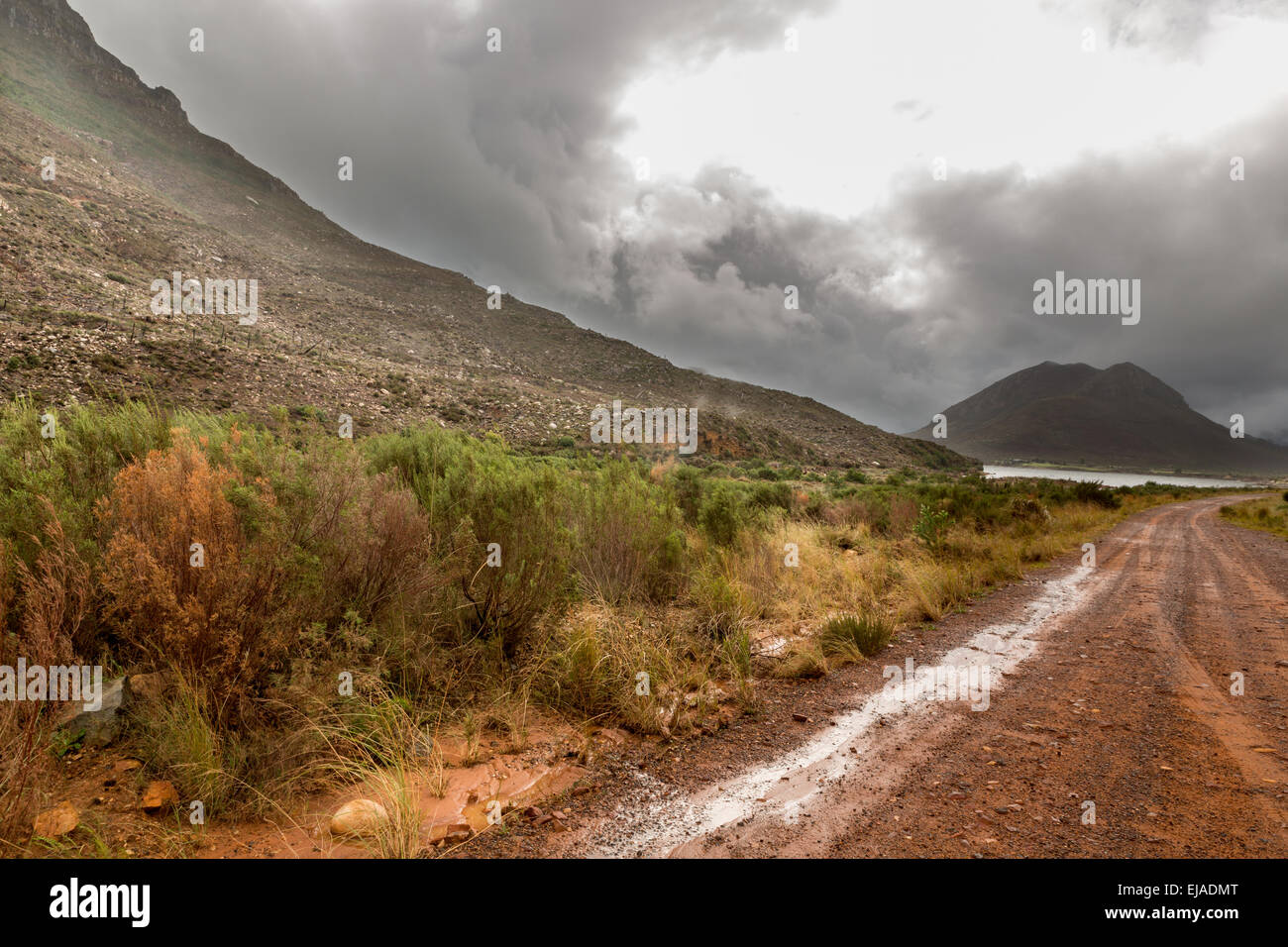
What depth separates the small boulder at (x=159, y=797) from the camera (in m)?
2.74

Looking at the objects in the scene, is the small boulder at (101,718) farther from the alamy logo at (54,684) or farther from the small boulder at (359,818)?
the small boulder at (359,818)

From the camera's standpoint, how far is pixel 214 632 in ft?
10.5

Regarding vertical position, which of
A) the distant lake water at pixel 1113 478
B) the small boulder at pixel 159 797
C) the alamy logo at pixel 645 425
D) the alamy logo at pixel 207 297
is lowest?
the small boulder at pixel 159 797

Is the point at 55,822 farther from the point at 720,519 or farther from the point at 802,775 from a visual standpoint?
the point at 720,519

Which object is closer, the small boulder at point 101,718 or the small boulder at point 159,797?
the small boulder at point 159,797

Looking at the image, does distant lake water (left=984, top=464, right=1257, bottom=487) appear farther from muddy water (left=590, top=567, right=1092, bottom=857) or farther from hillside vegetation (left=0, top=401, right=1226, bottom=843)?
hillside vegetation (left=0, top=401, right=1226, bottom=843)

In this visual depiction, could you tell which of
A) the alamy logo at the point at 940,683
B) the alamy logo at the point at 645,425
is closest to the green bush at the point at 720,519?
the alamy logo at the point at 940,683

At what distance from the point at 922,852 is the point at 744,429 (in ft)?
141

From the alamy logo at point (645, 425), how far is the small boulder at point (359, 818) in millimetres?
25311
